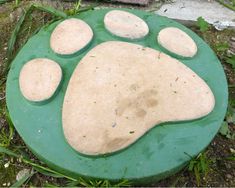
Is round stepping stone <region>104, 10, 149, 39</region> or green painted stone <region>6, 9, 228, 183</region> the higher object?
round stepping stone <region>104, 10, 149, 39</region>

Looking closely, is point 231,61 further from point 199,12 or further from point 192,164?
point 192,164

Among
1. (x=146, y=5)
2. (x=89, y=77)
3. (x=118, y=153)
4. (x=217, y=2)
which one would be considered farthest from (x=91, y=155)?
(x=217, y=2)

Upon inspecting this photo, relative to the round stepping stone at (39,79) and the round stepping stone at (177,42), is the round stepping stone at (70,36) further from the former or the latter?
the round stepping stone at (177,42)

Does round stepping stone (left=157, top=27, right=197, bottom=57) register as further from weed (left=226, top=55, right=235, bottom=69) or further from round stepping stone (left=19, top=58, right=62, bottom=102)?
round stepping stone (left=19, top=58, right=62, bottom=102)

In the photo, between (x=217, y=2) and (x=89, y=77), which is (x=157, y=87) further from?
(x=217, y=2)

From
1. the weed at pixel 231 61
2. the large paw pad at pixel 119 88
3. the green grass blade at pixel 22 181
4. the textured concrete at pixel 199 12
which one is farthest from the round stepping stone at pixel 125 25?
the green grass blade at pixel 22 181

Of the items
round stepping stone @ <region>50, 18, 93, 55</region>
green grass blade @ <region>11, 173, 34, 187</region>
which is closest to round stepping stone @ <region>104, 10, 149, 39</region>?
round stepping stone @ <region>50, 18, 93, 55</region>

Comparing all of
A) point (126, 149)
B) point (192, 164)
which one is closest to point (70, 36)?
point (126, 149)

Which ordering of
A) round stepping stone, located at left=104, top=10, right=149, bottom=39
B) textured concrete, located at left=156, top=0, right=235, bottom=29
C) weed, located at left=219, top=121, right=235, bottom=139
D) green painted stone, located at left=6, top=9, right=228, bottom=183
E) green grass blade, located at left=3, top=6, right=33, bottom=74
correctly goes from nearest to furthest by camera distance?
green painted stone, located at left=6, top=9, right=228, bottom=183, weed, located at left=219, top=121, right=235, bottom=139, round stepping stone, located at left=104, top=10, right=149, bottom=39, green grass blade, located at left=3, top=6, right=33, bottom=74, textured concrete, located at left=156, top=0, right=235, bottom=29
